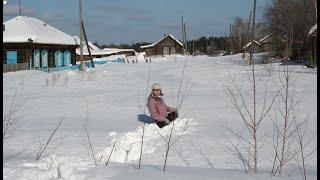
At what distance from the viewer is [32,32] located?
126 feet

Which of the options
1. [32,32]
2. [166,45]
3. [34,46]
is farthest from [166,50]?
[34,46]

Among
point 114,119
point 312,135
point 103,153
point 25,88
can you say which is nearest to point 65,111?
point 114,119

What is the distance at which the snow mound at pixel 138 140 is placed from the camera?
24.7ft

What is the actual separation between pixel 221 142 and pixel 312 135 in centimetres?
166

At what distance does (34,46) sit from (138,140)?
30434mm

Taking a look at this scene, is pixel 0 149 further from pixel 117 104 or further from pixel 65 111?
pixel 117 104

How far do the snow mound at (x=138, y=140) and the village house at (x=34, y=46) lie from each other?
86.9 ft

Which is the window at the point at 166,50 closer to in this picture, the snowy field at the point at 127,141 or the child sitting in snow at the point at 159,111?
the snowy field at the point at 127,141

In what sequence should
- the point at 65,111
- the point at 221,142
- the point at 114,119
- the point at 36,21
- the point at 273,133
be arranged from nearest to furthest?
the point at 221,142 → the point at 273,133 → the point at 114,119 → the point at 65,111 → the point at 36,21

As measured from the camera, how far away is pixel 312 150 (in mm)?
7516

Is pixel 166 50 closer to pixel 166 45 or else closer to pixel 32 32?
pixel 166 45

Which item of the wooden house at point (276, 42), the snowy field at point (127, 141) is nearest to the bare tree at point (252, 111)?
the snowy field at point (127, 141)

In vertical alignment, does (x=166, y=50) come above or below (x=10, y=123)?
above

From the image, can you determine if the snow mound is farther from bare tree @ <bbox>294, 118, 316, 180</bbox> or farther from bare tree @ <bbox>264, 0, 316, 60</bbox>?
bare tree @ <bbox>264, 0, 316, 60</bbox>
